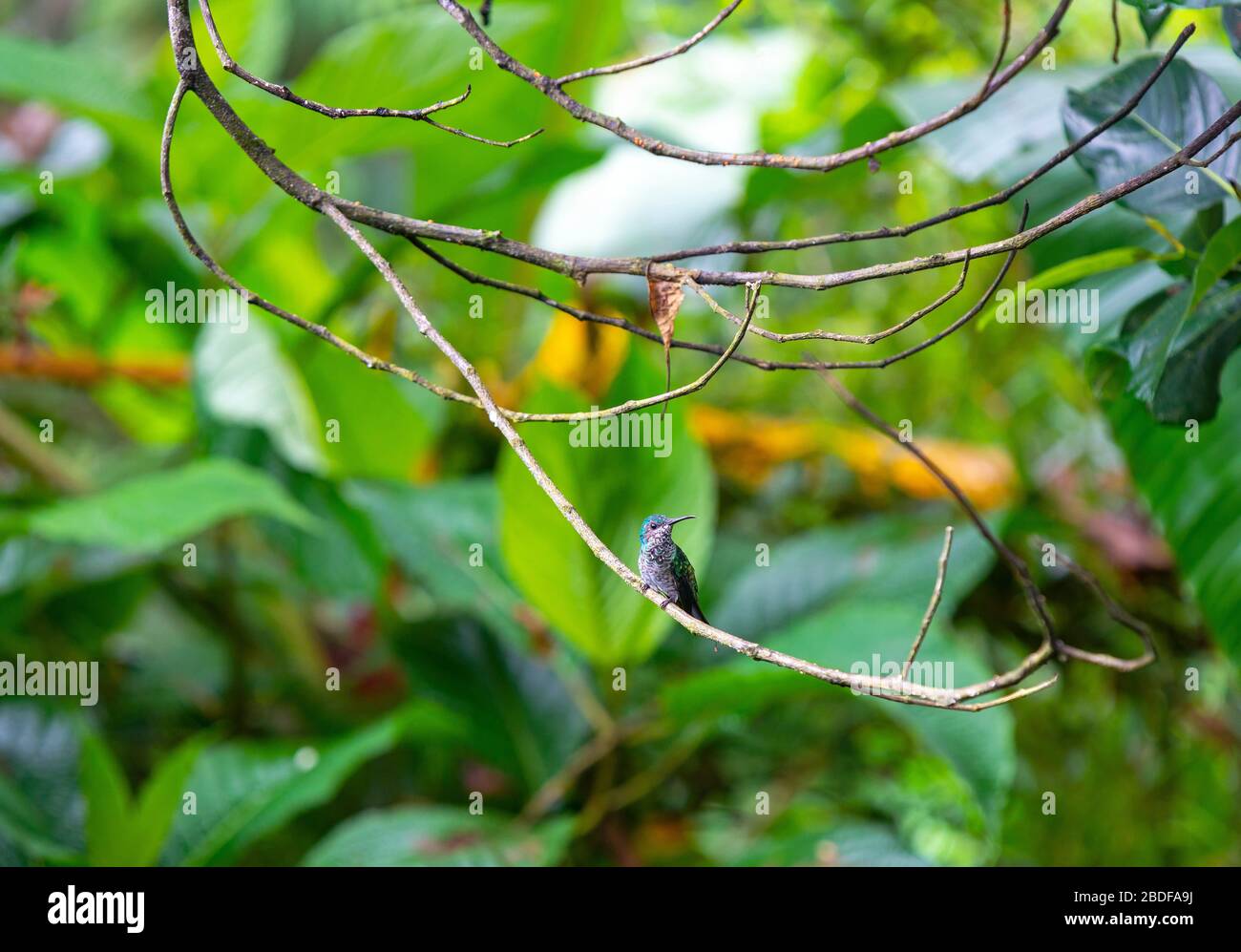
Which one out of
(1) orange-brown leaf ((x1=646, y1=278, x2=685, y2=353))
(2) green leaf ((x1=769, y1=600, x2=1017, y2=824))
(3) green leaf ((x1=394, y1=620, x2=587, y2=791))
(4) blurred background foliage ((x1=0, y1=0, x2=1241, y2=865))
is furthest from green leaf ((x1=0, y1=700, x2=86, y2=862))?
(1) orange-brown leaf ((x1=646, y1=278, x2=685, y2=353))

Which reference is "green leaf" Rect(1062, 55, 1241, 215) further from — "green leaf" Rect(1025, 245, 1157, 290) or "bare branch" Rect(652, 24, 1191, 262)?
"bare branch" Rect(652, 24, 1191, 262)

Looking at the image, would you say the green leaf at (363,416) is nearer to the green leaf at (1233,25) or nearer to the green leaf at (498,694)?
the green leaf at (498,694)

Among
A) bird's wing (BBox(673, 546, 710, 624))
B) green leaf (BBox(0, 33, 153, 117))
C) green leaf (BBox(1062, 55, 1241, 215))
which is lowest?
bird's wing (BBox(673, 546, 710, 624))

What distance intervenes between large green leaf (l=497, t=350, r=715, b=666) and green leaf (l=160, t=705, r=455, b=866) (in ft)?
0.78

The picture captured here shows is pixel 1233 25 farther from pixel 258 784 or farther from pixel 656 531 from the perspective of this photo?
pixel 258 784

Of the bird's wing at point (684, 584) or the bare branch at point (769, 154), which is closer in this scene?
the bare branch at point (769, 154)

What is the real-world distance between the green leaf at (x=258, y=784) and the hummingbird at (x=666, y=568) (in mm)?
648

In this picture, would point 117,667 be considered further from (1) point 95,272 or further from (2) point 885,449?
(2) point 885,449

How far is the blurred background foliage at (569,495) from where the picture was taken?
103 cm

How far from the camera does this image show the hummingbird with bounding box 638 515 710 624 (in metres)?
0.51

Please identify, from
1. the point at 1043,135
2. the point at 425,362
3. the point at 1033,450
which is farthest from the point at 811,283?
the point at 1033,450

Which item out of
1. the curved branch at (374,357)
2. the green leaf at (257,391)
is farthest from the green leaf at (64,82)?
the curved branch at (374,357)

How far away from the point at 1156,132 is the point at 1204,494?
1.55 feet
